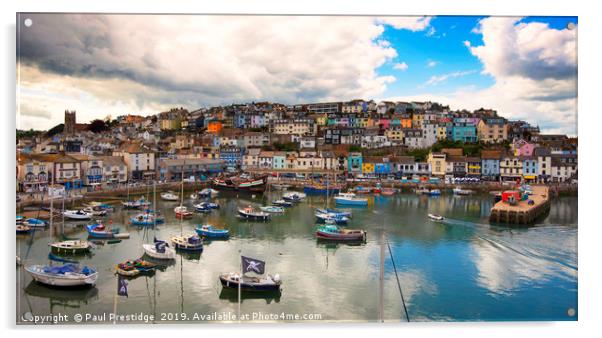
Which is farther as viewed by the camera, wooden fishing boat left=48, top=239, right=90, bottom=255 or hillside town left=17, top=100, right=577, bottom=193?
hillside town left=17, top=100, right=577, bottom=193

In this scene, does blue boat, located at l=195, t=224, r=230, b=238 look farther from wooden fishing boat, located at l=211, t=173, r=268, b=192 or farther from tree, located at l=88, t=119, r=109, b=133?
tree, located at l=88, t=119, r=109, b=133

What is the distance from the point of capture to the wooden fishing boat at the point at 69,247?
769cm

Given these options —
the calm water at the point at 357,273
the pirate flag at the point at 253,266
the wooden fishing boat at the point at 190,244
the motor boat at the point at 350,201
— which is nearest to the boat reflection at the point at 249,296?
the calm water at the point at 357,273

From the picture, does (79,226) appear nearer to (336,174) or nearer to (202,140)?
(336,174)

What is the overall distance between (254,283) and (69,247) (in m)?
3.67

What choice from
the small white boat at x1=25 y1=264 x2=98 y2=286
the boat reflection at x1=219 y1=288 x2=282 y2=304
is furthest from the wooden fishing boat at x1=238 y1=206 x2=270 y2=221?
the small white boat at x1=25 y1=264 x2=98 y2=286

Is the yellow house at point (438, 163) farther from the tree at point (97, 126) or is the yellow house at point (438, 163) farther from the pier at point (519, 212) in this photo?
the tree at point (97, 126)

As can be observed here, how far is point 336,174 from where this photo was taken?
19938 millimetres

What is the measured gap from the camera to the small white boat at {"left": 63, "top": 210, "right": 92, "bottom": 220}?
10328 mm

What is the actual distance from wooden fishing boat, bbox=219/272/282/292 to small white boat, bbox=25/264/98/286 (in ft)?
5.42

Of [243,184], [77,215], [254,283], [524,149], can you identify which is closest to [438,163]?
[524,149]

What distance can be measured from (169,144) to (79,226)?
631 inches

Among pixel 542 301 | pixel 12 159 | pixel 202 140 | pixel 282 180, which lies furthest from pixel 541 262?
pixel 202 140

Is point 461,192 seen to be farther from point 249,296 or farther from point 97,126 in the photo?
point 97,126
